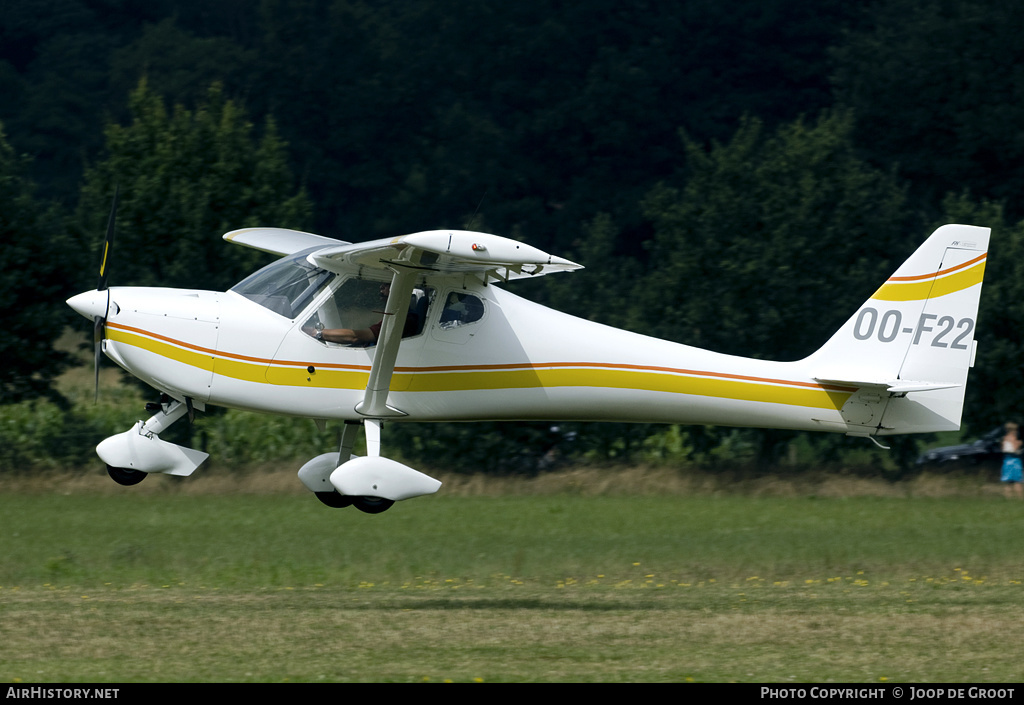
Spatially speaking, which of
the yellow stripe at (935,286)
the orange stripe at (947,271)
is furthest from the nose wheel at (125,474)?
the orange stripe at (947,271)

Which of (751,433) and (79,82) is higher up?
(79,82)

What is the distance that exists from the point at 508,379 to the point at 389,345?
1.16 m

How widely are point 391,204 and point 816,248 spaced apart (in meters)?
23.9

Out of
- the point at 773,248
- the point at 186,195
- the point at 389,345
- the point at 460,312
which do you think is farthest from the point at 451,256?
the point at 773,248

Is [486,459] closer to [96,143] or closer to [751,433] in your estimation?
[751,433]

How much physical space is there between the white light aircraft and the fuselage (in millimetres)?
13

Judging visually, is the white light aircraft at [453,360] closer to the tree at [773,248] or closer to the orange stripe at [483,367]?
the orange stripe at [483,367]

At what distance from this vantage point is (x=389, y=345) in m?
12.0

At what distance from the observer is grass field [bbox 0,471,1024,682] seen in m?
10.3

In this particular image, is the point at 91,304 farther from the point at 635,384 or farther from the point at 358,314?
the point at 635,384

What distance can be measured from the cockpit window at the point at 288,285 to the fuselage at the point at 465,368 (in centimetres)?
8

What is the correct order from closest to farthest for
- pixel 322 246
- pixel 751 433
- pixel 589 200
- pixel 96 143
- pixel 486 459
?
pixel 322 246
pixel 486 459
pixel 751 433
pixel 589 200
pixel 96 143

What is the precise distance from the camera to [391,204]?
49.5 m
